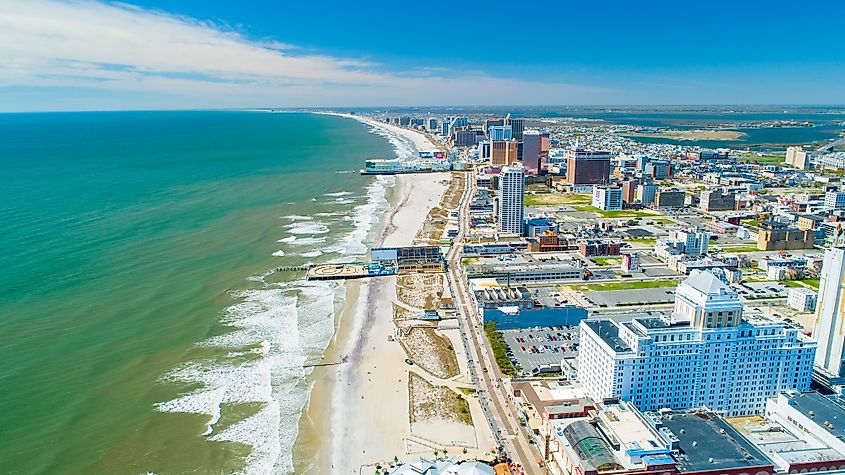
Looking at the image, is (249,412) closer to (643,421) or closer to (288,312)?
(288,312)

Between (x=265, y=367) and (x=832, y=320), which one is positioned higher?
(x=832, y=320)

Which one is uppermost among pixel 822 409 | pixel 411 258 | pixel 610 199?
pixel 610 199

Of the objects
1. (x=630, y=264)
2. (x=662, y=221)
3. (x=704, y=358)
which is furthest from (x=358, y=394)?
(x=662, y=221)

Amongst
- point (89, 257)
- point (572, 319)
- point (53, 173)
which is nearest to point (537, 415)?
point (572, 319)

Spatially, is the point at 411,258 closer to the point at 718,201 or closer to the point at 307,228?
the point at 307,228

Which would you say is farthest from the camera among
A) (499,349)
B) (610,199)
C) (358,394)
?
(610,199)

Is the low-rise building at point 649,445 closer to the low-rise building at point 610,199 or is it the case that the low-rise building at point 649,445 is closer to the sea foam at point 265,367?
the sea foam at point 265,367

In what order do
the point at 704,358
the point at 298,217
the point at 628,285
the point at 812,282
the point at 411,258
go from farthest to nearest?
the point at 298,217 → the point at 411,258 → the point at 812,282 → the point at 628,285 → the point at 704,358

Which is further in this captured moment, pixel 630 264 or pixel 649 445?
pixel 630 264
